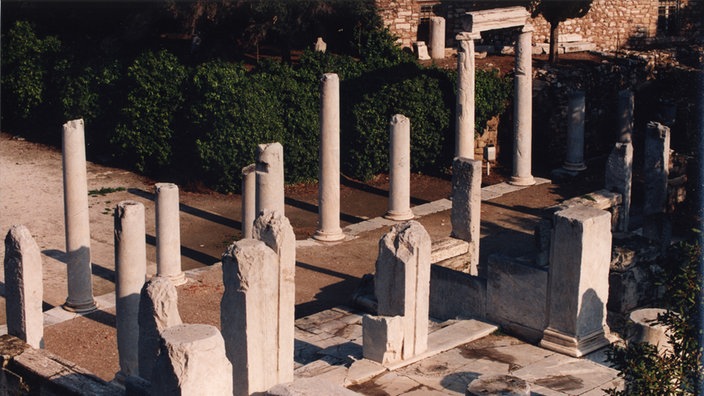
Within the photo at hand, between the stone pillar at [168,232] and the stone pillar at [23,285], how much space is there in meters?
4.63

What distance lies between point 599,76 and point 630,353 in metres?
18.1

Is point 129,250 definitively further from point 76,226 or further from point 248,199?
point 248,199

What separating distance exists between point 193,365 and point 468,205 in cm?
912

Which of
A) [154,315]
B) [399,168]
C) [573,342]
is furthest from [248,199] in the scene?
[154,315]

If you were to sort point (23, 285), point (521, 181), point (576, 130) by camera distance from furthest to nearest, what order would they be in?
point (576, 130) < point (521, 181) < point (23, 285)

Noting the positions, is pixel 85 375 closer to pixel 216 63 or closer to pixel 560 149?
pixel 216 63

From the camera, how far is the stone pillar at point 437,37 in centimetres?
2934

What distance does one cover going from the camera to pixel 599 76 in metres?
28.0

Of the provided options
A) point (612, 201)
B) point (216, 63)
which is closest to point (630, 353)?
point (612, 201)

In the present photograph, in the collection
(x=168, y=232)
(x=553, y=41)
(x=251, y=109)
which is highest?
(x=553, y=41)

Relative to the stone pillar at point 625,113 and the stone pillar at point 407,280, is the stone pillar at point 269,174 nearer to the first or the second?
the stone pillar at point 407,280

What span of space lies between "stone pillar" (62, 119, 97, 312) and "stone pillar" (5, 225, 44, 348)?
3.60m

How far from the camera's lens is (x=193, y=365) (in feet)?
32.3

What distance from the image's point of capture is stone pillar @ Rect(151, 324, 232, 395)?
32.3 ft
